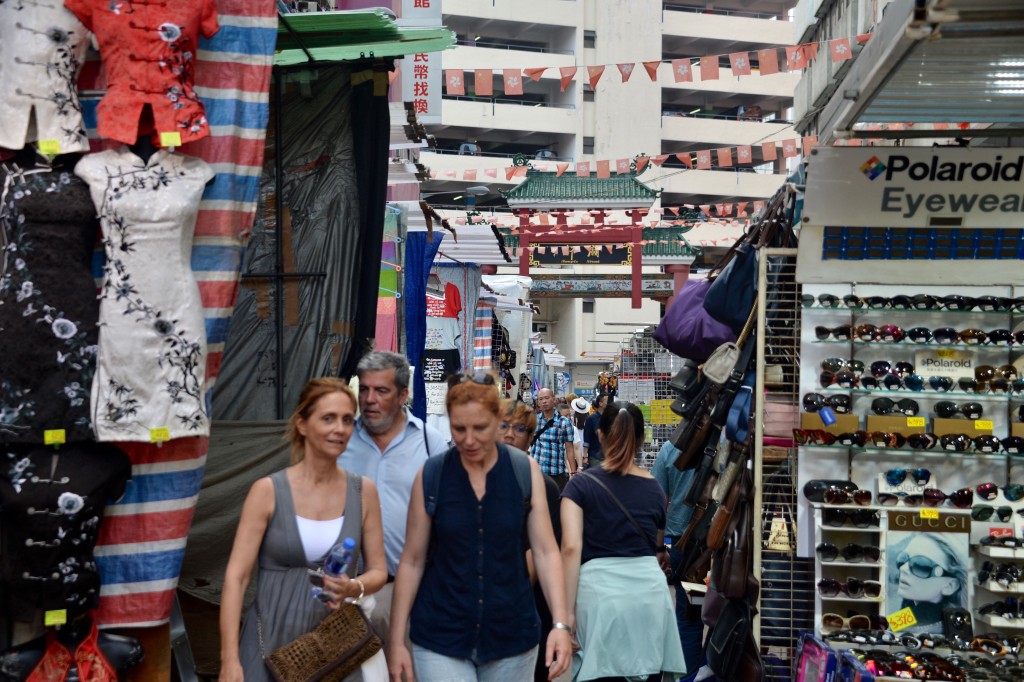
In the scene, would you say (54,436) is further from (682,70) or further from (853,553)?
(682,70)

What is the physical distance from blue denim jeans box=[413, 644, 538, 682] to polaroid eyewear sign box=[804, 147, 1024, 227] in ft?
10.7

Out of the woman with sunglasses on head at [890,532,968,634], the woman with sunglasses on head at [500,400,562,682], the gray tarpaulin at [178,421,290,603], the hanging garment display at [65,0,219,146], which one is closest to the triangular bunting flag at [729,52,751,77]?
the woman with sunglasses on head at [500,400,562,682]

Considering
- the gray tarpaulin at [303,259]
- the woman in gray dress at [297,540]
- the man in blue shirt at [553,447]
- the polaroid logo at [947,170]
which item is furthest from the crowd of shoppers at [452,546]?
the man in blue shirt at [553,447]

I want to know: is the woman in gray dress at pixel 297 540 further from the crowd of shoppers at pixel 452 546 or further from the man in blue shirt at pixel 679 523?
the man in blue shirt at pixel 679 523

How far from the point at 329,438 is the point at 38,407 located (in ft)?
3.03

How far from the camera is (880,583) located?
6.11 m

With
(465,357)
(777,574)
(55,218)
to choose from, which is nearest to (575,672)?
(777,574)

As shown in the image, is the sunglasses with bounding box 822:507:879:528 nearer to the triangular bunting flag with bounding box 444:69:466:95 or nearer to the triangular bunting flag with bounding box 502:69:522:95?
the triangular bunting flag with bounding box 444:69:466:95

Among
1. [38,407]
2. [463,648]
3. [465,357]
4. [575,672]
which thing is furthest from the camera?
[465,357]

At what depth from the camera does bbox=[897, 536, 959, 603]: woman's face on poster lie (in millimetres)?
6102

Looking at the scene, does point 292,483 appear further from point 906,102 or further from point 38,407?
point 906,102

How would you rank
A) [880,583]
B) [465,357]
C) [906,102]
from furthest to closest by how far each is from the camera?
[465,357], [880,583], [906,102]

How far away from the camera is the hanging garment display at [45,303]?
3666 millimetres

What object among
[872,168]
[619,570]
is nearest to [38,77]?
[619,570]
